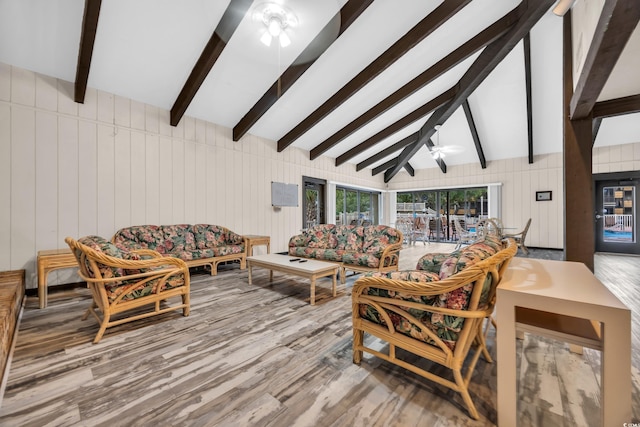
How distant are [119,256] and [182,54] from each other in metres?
2.82

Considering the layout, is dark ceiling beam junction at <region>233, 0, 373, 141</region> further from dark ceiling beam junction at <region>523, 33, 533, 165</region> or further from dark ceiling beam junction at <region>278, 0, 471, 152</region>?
dark ceiling beam junction at <region>523, 33, 533, 165</region>

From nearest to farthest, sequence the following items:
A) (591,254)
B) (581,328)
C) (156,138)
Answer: (581,328) → (591,254) → (156,138)

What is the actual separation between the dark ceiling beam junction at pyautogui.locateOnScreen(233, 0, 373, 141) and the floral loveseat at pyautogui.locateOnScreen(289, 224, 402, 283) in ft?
7.81

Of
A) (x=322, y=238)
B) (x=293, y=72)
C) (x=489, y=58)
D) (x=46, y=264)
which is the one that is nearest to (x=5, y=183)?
(x=46, y=264)

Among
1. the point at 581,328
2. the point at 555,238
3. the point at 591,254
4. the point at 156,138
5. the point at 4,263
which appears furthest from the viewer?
the point at 555,238

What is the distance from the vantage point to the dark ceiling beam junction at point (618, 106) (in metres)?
2.81

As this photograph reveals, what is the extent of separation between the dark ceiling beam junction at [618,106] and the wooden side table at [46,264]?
632 centimetres

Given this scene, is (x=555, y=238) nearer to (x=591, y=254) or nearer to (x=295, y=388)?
(x=591, y=254)

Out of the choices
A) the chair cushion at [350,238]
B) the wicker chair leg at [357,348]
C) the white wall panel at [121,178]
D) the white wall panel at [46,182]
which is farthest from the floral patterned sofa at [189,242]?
the wicker chair leg at [357,348]

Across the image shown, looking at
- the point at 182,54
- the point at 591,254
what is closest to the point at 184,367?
the point at 182,54

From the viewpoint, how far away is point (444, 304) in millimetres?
1400

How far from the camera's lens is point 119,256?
2277 millimetres

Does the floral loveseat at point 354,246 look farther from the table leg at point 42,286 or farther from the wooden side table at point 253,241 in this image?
the table leg at point 42,286

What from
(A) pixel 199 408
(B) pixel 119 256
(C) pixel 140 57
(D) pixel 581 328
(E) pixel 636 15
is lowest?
(A) pixel 199 408
